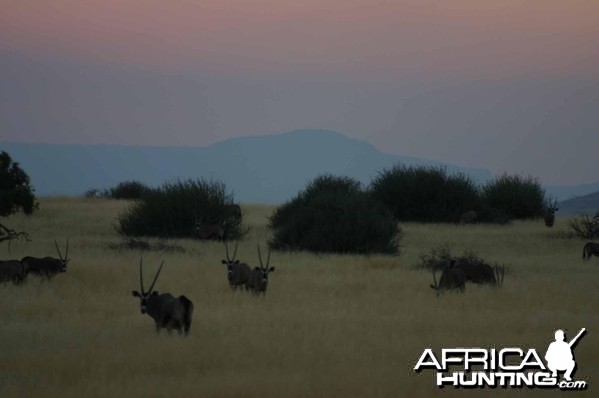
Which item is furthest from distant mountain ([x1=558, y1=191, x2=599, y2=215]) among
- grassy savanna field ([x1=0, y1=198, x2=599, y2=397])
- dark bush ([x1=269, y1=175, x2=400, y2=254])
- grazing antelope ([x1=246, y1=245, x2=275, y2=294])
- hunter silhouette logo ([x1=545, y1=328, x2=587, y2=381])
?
hunter silhouette logo ([x1=545, y1=328, x2=587, y2=381])

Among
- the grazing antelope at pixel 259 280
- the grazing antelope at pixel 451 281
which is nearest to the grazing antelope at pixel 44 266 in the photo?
the grazing antelope at pixel 259 280

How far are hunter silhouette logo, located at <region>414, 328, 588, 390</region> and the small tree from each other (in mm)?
25168

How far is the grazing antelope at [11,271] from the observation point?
15414 mm

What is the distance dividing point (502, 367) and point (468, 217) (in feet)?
91.2

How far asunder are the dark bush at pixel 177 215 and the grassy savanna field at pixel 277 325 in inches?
289

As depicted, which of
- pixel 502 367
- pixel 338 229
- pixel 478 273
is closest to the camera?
pixel 502 367

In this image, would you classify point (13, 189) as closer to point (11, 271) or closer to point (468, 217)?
point (468, 217)

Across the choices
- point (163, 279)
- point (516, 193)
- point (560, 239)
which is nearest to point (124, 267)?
point (163, 279)

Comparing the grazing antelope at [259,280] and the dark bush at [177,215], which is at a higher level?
the dark bush at [177,215]

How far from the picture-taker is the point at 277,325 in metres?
12.1

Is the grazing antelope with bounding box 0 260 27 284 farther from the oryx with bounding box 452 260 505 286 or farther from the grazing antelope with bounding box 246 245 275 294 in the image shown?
the oryx with bounding box 452 260 505 286

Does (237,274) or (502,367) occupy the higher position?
(237,274)

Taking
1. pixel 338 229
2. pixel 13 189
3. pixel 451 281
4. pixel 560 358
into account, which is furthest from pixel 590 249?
pixel 13 189

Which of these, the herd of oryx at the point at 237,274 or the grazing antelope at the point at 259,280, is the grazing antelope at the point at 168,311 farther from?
the grazing antelope at the point at 259,280
